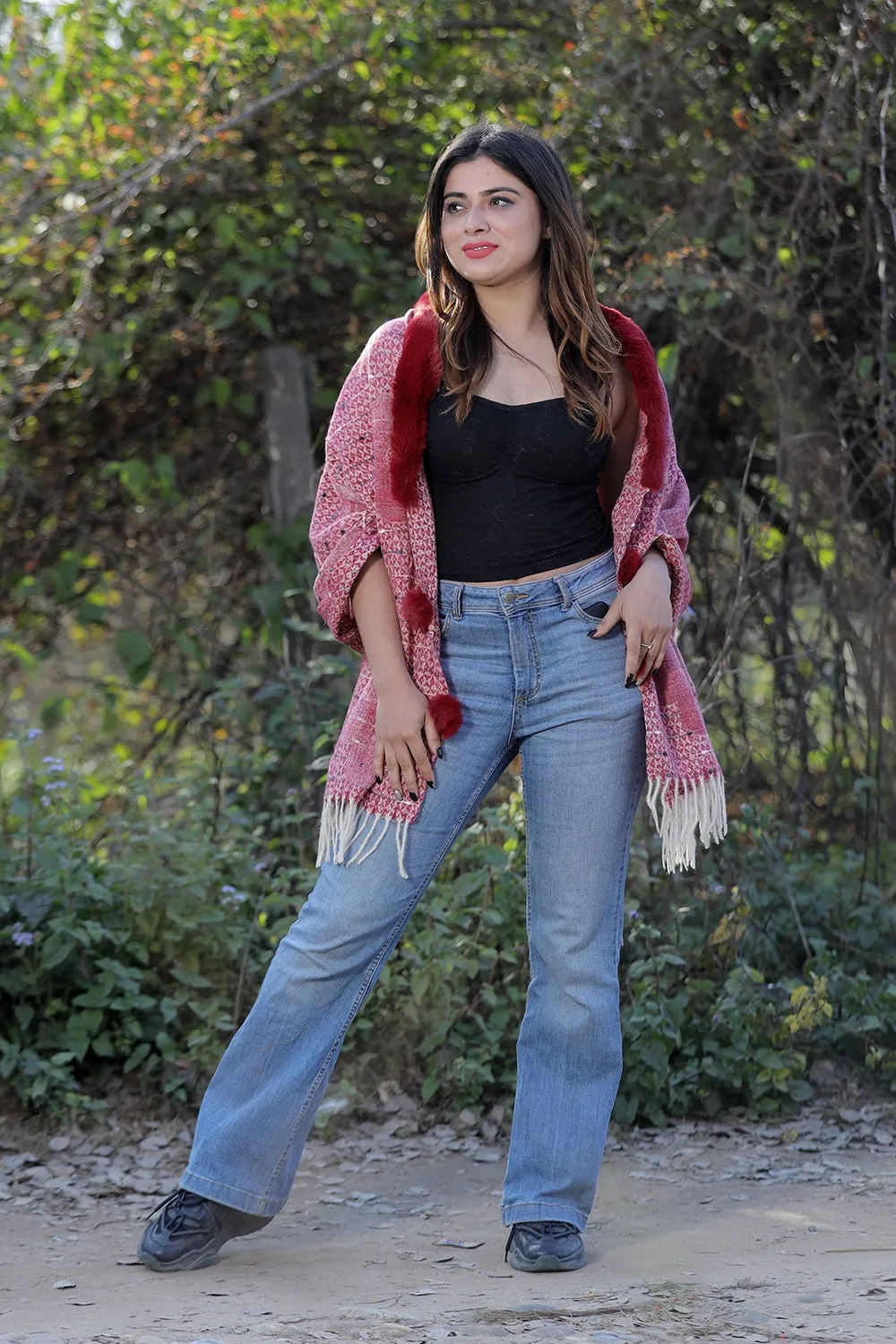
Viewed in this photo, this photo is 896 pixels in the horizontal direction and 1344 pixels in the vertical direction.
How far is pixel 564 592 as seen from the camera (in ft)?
8.32

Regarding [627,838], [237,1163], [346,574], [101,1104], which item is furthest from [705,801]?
[101,1104]

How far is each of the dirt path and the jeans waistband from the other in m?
1.15

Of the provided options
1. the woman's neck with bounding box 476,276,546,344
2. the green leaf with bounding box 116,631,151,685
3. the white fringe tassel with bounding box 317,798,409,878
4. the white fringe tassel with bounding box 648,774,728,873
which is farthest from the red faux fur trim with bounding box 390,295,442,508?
the green leaf with bounding box 116,631,151,685

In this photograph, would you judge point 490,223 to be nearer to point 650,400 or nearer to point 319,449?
point 650,400

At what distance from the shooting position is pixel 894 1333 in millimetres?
2268

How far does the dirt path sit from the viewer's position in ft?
7.65

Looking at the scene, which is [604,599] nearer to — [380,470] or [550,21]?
[380,470]

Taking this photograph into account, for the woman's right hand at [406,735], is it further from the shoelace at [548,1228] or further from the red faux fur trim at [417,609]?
the shoelace at [548,1228]

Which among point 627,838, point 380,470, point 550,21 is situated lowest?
point 627,838

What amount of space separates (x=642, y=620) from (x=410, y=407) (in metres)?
0.53

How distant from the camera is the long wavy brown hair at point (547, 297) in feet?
8.27

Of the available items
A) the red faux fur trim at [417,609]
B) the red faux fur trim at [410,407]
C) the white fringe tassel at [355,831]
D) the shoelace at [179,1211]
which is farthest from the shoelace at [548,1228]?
the red faux fur trim at [410,407]

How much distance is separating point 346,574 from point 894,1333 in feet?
4.84

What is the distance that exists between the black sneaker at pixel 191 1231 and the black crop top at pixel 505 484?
3.81 feet
